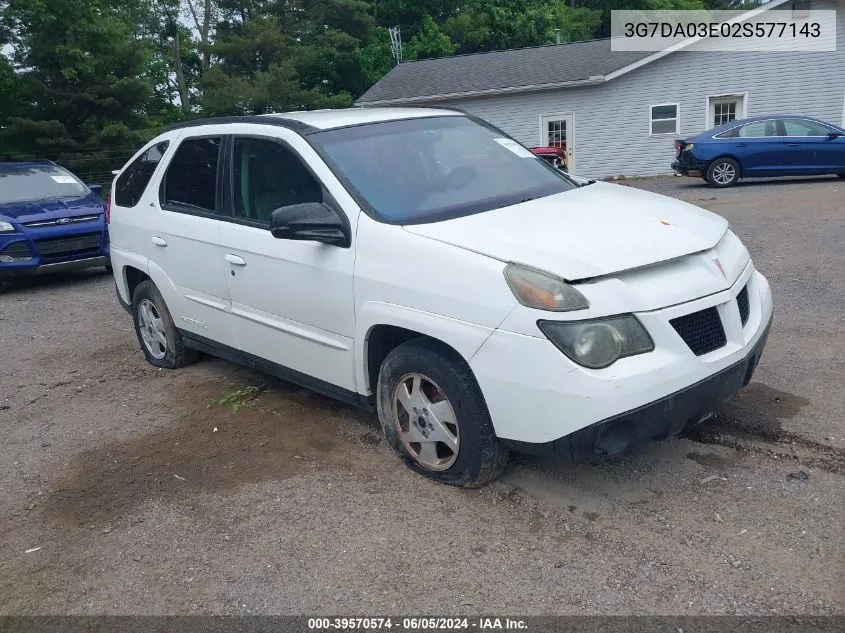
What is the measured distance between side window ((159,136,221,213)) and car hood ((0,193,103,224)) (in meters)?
5.45

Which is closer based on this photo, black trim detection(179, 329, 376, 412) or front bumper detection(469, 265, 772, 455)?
front bumper detection(469, 265, 772, 455)

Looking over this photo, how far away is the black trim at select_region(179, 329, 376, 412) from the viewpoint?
425cm

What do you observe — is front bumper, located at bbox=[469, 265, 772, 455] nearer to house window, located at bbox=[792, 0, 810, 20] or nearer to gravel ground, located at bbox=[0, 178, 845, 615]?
gravel ground, located at bbox=[0, 178, 845, 615]

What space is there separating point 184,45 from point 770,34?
3138 centimetres

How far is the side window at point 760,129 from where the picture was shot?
16266mm

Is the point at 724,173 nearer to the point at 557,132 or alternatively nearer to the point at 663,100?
the point at 663,100

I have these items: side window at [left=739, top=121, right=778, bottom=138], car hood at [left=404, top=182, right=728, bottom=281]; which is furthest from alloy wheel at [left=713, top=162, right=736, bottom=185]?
car hood at [left=404, top=182, right=728, bottom=281]

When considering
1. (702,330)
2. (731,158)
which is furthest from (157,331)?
(731,158)

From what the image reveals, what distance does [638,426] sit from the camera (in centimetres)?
323

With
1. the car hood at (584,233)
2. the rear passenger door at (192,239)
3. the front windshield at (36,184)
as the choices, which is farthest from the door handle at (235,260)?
the front windshield at (36,184)

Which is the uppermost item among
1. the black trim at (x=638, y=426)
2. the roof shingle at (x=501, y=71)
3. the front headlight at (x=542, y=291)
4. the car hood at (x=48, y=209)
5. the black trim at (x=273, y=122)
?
the roof shingle at (x=501, y=71)

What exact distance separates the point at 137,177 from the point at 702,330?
447 centimetres

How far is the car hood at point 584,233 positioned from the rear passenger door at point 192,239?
5.88 feet

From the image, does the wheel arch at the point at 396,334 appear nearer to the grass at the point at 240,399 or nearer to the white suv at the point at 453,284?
the white suv at the point at 453,284
